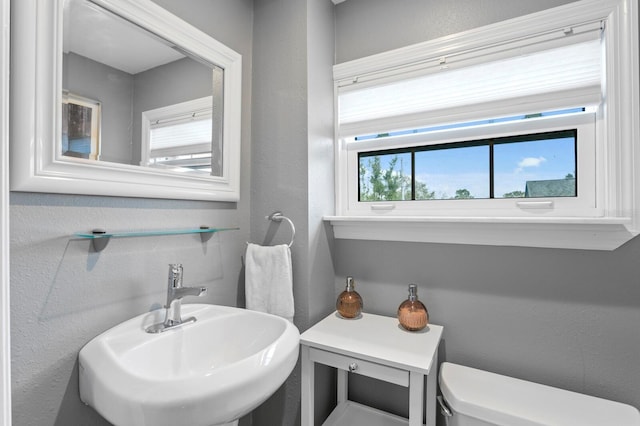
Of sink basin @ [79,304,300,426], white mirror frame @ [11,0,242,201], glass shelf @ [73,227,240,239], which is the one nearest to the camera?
sink basin @ [79,304,300,426]

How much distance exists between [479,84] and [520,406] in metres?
1.20

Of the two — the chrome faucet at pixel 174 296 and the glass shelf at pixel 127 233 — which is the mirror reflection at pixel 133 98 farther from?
the chrome faucet at pixel 174 296

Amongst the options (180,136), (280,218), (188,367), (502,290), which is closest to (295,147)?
(280,218)

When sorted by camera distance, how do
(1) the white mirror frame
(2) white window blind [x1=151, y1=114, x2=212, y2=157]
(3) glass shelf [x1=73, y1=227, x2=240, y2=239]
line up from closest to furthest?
(1) the white mirror frame, (3) glass shelf [x1=73, y1=227, x2=240, y2=239], (2) white window blind [x1=151, y1=114, x2=212, y2=157]

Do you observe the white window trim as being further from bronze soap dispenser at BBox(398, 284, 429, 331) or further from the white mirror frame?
the white mirror frame

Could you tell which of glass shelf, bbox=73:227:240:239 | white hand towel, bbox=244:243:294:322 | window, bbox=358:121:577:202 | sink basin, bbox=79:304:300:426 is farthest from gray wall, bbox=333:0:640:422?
glass shelf, bbox=73:227:240:239

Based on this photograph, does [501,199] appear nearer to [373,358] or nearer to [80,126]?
[373,358]

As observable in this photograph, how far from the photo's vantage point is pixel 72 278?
0.85 meters

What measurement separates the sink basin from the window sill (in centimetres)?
62

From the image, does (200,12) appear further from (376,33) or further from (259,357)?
(259,357)

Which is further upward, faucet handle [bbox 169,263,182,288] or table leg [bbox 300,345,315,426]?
faucet handle [bbox 169,263,182,288]

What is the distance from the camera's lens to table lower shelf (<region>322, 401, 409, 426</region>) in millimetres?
1302

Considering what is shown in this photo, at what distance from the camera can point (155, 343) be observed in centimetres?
91

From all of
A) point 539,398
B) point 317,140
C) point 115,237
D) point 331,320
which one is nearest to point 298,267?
point 331,320
